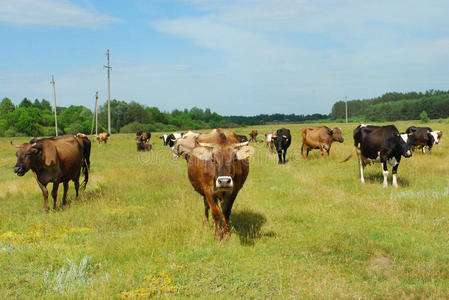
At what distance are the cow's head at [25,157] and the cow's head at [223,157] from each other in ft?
18.5

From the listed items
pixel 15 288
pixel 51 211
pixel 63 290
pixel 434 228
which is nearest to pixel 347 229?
pixel 434 228

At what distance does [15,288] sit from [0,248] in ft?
6.43

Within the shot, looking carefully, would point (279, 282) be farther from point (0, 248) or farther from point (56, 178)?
point (56, 178)

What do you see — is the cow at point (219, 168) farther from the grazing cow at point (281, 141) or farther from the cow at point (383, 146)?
the grazing cow at point (281, 141)

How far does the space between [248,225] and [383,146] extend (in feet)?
21.7

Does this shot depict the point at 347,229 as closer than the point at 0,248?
No

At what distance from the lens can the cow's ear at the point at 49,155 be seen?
10062 mm

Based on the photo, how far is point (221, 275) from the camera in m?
5.32

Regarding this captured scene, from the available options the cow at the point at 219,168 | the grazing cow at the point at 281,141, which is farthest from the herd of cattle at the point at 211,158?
the grazing cow at the point at 281,141

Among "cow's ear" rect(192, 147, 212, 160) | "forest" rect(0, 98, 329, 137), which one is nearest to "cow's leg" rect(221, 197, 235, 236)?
"cow's ear" rect(192, 147, 212, 160)

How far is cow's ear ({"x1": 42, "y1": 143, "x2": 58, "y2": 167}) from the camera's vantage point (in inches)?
396

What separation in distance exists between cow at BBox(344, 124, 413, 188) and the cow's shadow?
5.40 m

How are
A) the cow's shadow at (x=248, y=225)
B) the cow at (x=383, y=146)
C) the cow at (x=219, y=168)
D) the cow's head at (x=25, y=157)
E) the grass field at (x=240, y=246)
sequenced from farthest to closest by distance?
the cow at (x=383, y=146) < the cow's head at (x=25, y=157) < the cow's shadow at (x=248, y=225) < the cow at (x=219, y=168) < the grass field at (x=240, y=246)

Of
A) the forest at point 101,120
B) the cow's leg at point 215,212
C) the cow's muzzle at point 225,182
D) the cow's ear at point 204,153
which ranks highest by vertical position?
the forest at point 101,120
